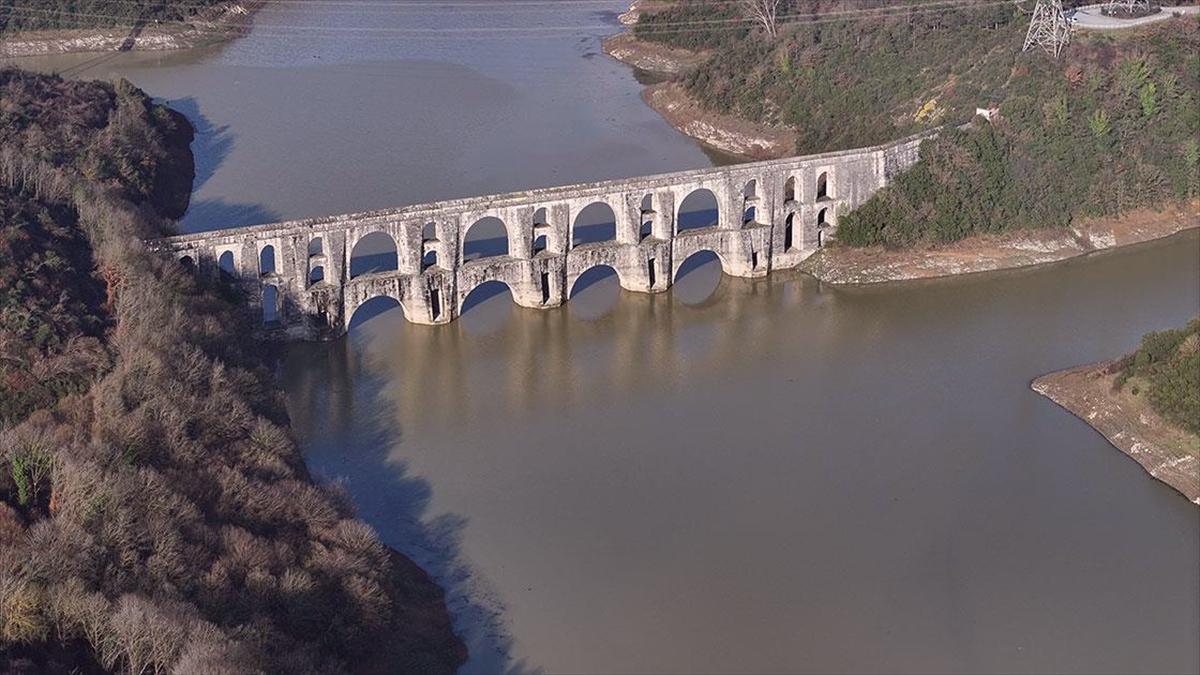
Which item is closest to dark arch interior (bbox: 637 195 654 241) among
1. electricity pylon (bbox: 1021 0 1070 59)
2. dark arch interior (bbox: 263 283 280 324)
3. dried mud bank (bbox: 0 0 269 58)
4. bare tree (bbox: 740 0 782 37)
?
dark arch interior (bbox: 263 283 280 324)

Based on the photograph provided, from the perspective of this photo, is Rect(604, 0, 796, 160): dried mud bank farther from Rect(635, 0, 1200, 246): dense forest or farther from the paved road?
the paved road

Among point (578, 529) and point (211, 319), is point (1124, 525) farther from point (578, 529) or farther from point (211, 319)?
point (211, 319)

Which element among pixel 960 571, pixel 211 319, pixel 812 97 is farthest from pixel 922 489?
pixel 812 97

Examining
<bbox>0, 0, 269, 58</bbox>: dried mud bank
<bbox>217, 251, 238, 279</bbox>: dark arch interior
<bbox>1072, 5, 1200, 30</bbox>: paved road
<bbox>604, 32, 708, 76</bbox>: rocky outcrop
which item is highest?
<bbox>1072, 5, 1200, 30</bbox>: paved road

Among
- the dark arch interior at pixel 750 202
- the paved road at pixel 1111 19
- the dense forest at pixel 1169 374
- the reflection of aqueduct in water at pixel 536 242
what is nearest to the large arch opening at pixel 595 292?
the reflection of aqueduct in water at pixel 536 242

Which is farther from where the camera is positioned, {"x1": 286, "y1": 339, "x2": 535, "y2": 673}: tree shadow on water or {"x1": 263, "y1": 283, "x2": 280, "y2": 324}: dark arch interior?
{"x1": 263, "y1": 283, "x2": 280, "y2": 324}: dark arch interior

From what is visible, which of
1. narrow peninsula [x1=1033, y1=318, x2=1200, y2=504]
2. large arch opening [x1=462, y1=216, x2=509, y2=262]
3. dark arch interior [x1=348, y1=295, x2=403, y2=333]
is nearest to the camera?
narrow peninsula [x1=1033, y1=318, x2=1200, y2=504]

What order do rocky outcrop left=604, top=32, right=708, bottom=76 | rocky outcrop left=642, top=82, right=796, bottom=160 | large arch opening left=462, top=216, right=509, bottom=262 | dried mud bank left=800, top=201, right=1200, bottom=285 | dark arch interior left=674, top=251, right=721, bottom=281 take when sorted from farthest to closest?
1. rocky outcrop left=604, top=32, right=708, bottom=76
2. rocky outcrop left=642, top=82, right=796, bottom=160
3. dark arch interior left=674, top=251, right=721, bottom=281
4. large arch opening left=462, top=216, right=509, bottom=262
5. dried mud bank left=800, top=201, right=1200, bottom=285

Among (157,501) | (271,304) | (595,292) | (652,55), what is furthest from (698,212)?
(652,55)
